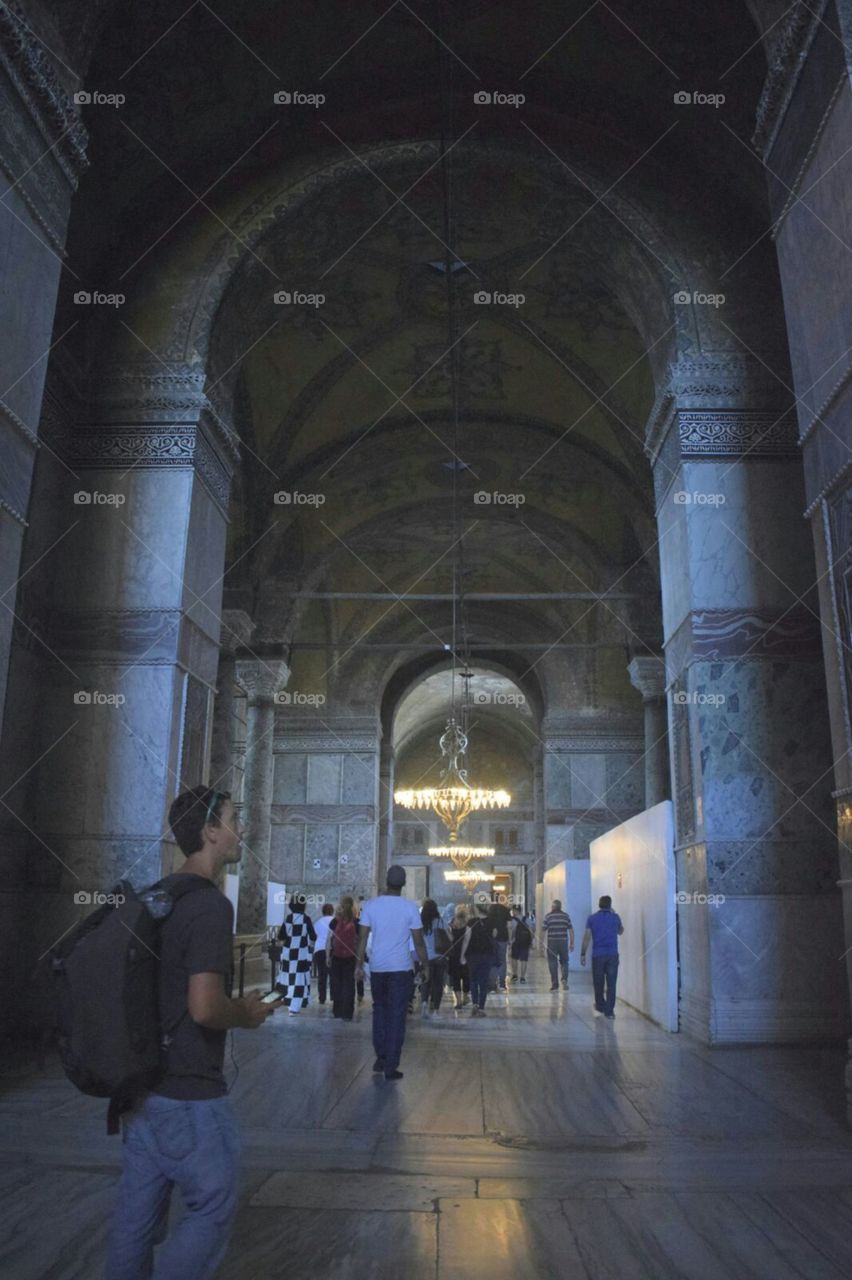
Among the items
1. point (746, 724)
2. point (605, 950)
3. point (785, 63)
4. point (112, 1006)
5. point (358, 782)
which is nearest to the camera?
point (112, 1006)

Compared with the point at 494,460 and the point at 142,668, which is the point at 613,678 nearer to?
the point at 494,460

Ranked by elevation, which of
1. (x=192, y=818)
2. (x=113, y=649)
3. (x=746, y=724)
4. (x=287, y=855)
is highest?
(x=113, y=649)

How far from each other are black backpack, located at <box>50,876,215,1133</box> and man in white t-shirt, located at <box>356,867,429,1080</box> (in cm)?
391

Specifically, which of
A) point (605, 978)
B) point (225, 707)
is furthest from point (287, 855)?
point (605, 978)

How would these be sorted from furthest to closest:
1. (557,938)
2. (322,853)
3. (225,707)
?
(322,853) < (225,707) < (557,938)

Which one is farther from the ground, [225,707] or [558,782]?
[225,707]

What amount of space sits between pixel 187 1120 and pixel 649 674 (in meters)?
14.4

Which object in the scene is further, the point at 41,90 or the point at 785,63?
the point at 41,90

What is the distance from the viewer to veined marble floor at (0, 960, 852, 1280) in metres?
2.89

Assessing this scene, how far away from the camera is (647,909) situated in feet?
30.0

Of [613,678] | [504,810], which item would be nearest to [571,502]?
[613,678]

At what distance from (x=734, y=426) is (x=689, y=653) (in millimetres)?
1870

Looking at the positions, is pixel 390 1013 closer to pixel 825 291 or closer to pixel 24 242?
pixel 825 291

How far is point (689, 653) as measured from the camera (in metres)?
7.62
